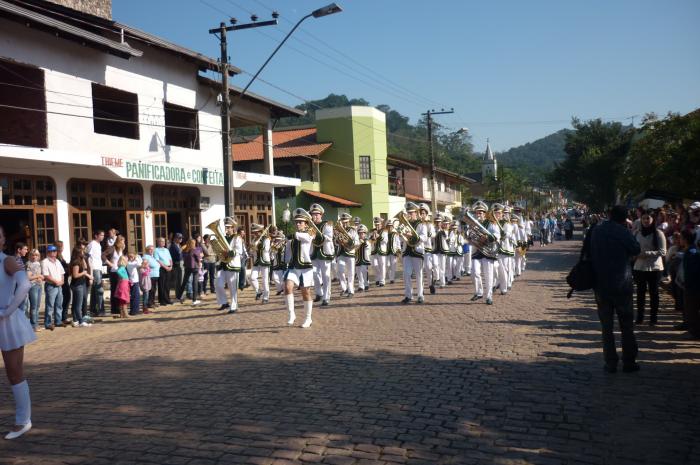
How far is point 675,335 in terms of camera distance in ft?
29.3

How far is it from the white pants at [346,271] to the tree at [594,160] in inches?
1331

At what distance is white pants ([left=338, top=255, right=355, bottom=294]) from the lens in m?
15.8

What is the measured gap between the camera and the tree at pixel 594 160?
46.1 metres

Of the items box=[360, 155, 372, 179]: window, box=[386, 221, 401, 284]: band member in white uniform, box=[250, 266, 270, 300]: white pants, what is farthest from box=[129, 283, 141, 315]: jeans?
box=[360, 155, 372, 179]: window

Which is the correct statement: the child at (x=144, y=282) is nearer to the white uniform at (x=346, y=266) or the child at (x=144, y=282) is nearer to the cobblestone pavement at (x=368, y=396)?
the cobblestone pavement at (x=368, y=396)

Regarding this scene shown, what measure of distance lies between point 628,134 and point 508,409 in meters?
49.4

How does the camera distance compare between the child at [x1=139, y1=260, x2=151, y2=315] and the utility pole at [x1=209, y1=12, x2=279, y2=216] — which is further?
the utility pole at [x1=209, y1=12, x2=279, y2=216]

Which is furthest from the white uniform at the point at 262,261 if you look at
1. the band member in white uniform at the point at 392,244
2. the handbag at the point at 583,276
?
the handbag at the point at 583,276

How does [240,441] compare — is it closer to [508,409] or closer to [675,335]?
[508,409]

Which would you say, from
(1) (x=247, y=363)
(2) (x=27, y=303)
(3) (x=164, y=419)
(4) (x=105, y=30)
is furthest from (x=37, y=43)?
(3) (x=164, y=419)

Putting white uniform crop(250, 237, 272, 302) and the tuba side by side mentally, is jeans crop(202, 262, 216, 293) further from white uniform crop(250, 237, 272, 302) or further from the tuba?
the tuba

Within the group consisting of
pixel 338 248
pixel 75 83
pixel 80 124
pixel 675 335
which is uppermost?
pixel 75 83

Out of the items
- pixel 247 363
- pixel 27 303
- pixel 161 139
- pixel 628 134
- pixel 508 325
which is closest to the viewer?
pixel 247 363

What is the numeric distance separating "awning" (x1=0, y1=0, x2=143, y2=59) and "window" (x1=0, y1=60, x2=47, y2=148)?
1.28 metres
